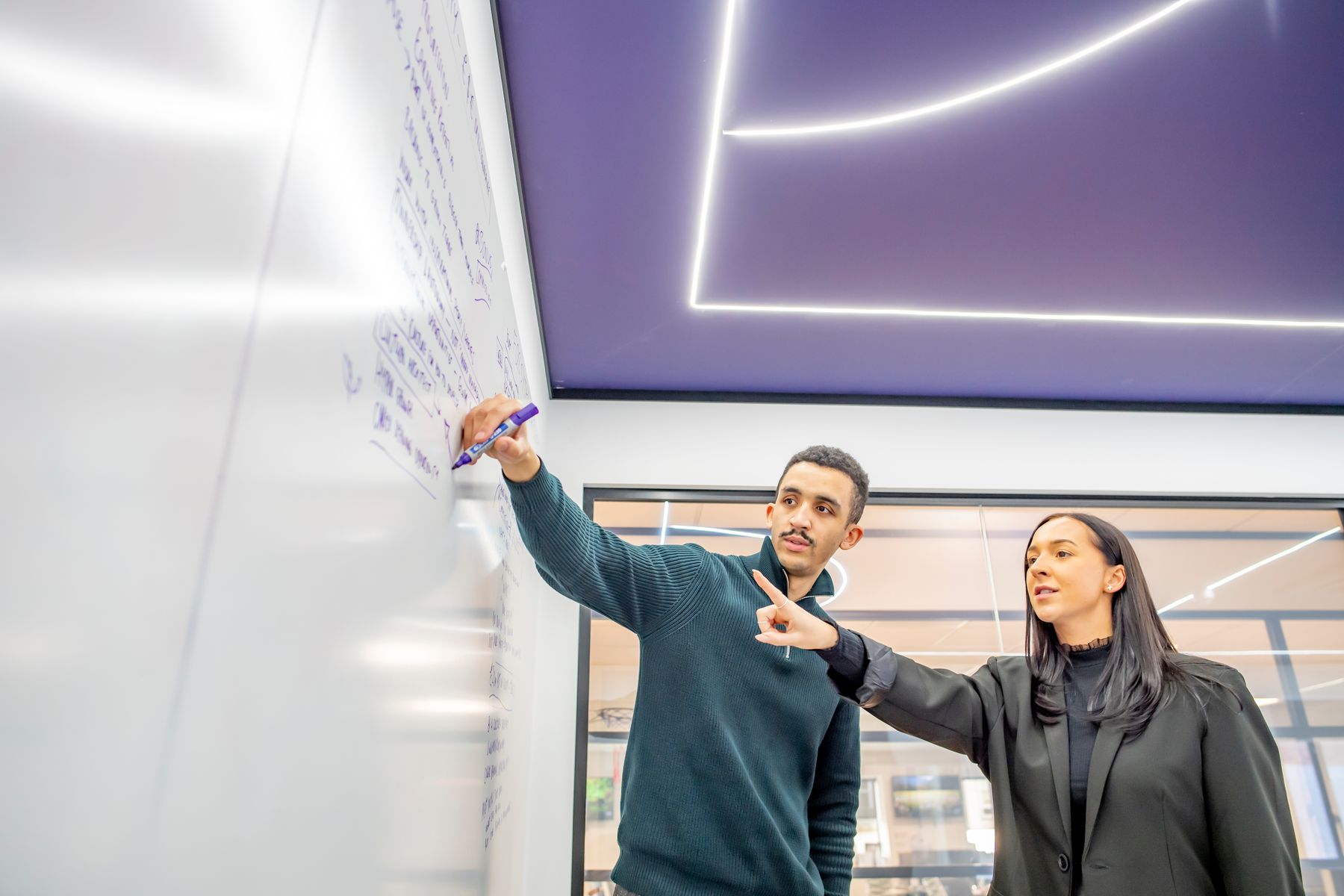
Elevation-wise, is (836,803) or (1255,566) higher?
(1255,566)

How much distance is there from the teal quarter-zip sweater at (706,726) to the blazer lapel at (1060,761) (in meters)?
0.37

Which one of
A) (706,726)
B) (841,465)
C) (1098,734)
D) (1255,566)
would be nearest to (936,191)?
(841,465)

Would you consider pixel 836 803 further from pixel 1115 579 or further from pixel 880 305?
pixel 880 305

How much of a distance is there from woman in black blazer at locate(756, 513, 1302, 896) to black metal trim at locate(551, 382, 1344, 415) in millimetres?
1360

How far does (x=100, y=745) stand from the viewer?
35 cm

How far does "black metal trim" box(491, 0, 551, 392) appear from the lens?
59.7 inches

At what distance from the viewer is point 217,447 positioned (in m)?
0.44

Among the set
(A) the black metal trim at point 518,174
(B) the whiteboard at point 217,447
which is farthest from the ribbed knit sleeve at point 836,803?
(A) the black metal trim at point 518,174

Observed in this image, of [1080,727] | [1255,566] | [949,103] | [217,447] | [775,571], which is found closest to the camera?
[217,447]

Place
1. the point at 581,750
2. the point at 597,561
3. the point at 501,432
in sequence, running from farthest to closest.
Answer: the point at 581,750
the point at 597,561
the point at 501,432

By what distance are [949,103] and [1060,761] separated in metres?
1.25

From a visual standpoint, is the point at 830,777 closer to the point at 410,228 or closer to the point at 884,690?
the point at 884,690

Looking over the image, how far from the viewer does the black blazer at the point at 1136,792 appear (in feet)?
4.12

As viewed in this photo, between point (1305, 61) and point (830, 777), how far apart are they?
1625mm
